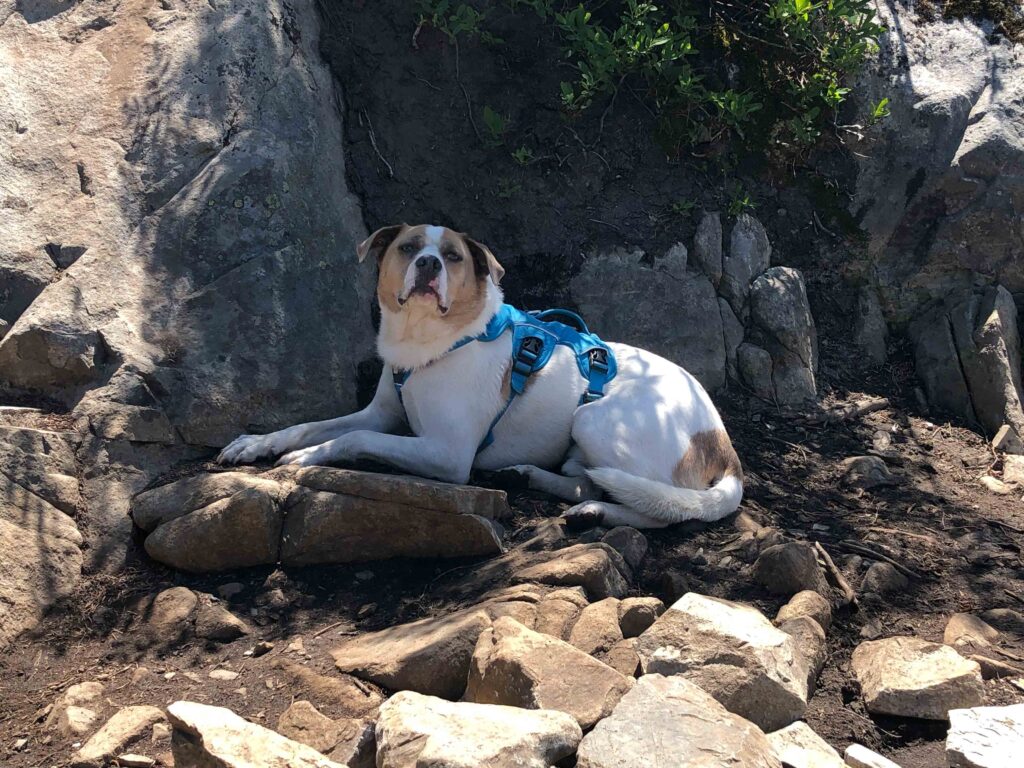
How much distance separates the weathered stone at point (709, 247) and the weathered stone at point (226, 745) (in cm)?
502

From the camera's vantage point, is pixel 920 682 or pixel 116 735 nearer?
pixel 116 735

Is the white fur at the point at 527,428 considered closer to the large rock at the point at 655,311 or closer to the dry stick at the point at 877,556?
the dry stick at the point at 877,556

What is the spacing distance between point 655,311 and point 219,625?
3.93 meters

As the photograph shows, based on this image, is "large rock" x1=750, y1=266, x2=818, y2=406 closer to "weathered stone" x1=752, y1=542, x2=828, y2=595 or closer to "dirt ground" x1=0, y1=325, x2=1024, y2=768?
"dirt ground" x1=0, y1=325, x2=1024, y2=768

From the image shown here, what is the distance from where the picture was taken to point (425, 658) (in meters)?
3.51

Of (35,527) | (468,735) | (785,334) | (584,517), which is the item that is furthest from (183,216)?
(785,334)


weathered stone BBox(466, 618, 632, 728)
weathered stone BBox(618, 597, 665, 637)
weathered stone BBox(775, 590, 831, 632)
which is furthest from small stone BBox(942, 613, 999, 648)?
weathered stone BBox(466, 618, 632, 728)

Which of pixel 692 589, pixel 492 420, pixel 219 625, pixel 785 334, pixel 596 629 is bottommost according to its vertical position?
pixel 219 625

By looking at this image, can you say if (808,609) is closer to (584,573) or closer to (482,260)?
(584,573)

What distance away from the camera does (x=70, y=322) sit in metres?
4.86

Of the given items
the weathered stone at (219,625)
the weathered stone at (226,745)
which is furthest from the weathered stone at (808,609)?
the weathered stone at (219,625)

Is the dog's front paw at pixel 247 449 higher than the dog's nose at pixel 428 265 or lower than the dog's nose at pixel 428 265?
lower

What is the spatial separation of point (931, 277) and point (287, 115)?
5161 millimetres

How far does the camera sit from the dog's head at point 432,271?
5066 mm
